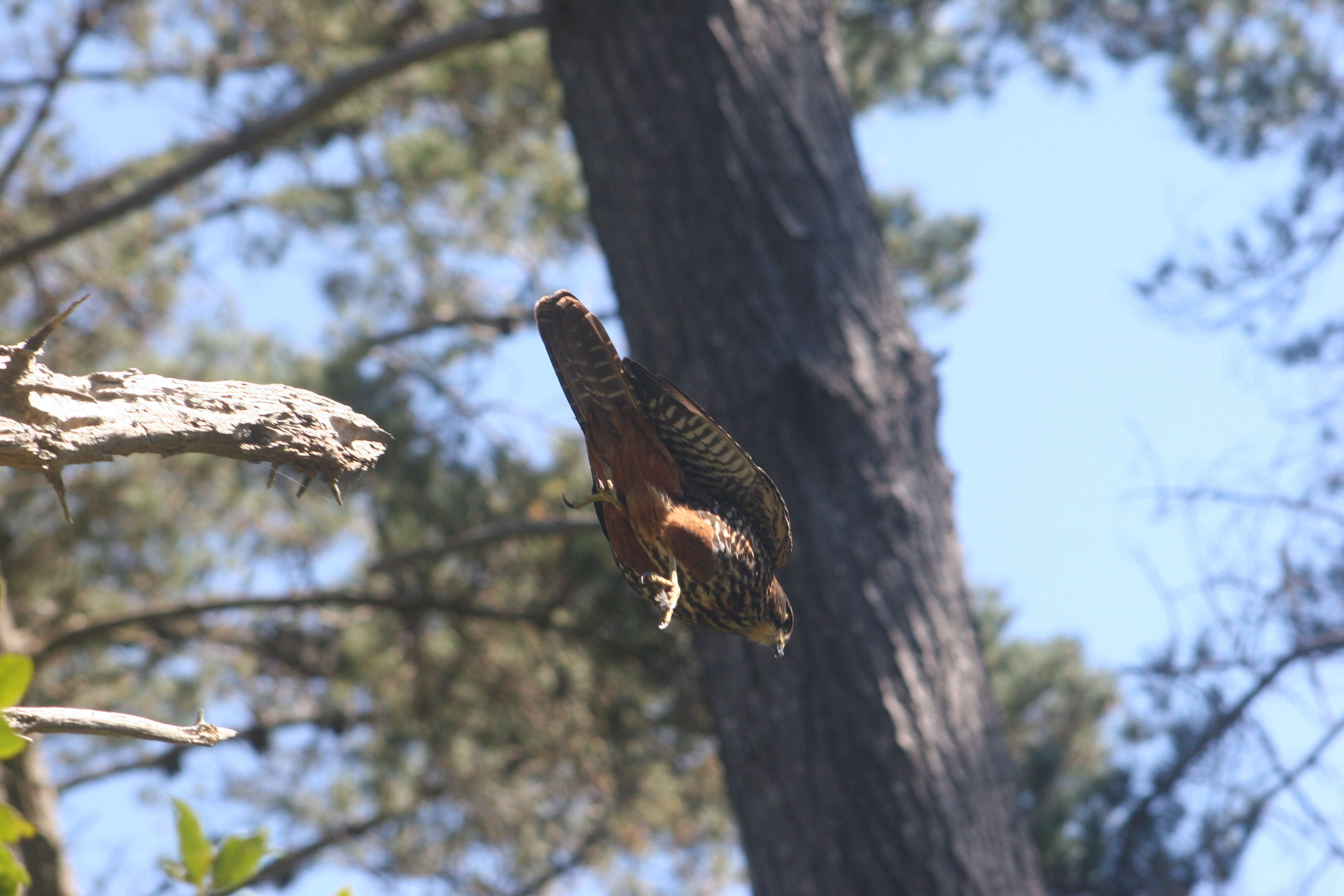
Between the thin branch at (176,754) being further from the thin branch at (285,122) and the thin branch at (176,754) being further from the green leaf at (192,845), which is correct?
the green leaf at (192,845)

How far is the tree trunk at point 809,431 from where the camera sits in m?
2.83

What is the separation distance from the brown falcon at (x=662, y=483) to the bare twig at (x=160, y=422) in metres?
0.26

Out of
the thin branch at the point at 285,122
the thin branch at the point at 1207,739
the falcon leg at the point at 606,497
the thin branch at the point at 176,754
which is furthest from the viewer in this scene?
the thin branch at the point at 176,754

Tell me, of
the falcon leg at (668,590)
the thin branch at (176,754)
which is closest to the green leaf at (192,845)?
the falcon leg at (668,590)

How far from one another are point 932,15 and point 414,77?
10.5ft

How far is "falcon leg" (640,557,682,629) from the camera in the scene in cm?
122

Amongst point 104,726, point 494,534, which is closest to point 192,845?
point 104,726

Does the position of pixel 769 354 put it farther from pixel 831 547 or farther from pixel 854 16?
pixel 854 16

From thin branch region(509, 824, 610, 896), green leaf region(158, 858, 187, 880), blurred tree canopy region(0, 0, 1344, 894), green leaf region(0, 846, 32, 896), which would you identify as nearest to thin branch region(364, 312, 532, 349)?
blurred tree canopy region(0, 0, 1344, 894)

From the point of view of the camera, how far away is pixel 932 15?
6.62 m

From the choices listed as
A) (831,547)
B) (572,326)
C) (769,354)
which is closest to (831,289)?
(769,354)

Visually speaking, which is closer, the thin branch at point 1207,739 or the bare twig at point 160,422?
the bare twig at point 160,422

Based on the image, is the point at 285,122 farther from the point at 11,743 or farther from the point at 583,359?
the point at 11,743

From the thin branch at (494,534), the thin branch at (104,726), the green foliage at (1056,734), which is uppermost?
the thin branch at (494,534)
